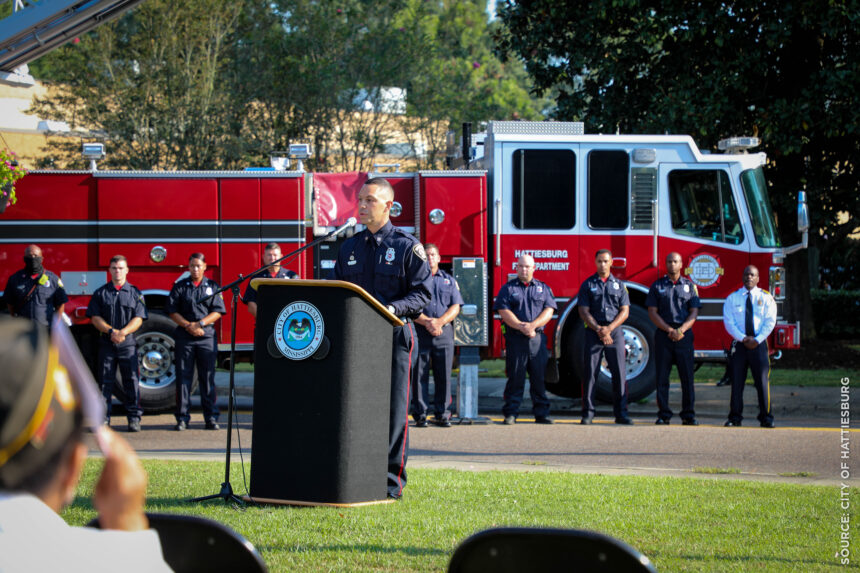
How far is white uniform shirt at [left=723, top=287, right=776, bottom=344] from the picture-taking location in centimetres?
1047

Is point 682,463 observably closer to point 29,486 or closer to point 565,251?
point 565,251

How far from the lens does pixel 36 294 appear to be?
10.5m

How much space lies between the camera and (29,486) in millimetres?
1218

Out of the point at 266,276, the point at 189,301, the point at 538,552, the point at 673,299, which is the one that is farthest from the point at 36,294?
the point at 538,552

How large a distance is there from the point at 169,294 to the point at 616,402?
545cm

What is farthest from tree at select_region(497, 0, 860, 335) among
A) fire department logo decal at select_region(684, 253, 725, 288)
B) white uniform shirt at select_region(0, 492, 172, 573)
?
white uniform shirt at select_region(0, 492, 172, 573)

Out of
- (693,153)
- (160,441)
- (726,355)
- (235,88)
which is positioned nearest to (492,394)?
(726,355)

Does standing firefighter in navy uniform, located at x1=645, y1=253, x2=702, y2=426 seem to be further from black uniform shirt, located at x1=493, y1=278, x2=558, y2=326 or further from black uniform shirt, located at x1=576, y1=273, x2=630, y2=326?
black uniform shirt, located at x1=493, y1=278, x2=558, y2=326

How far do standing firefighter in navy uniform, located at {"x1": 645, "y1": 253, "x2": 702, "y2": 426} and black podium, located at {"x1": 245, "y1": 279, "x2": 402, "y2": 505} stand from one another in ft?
19.2

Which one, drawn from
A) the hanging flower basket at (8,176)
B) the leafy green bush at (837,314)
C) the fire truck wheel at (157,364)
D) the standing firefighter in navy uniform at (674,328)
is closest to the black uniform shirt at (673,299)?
the standing firefighter in navy uniform at (674,328)

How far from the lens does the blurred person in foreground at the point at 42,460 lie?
3.81 ft

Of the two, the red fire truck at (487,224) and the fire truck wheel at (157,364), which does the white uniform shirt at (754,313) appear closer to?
the red fire truck at (487,224)

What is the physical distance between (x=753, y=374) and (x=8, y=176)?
8637mm

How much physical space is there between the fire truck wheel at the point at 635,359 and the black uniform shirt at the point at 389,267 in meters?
5.65
